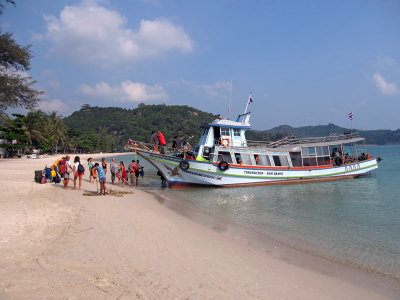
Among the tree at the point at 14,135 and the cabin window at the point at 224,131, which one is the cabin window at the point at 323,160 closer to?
the cabin window at the point at 224,131

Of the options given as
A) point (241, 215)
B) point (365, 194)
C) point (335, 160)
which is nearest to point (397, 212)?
point (365, 194)

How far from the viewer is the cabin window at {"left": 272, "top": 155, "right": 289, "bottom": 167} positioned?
64.2ft

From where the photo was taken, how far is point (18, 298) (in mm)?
3393

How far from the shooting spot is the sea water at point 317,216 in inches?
277

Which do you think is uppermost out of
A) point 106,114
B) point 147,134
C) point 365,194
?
point 106,114

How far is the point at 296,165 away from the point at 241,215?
1140 centimetres

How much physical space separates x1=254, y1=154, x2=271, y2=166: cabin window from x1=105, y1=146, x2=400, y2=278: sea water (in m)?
2.26

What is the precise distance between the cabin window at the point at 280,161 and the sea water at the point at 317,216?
2339 millimetres

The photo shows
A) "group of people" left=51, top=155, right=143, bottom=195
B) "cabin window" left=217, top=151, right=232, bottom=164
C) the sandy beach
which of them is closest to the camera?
the sandy beach

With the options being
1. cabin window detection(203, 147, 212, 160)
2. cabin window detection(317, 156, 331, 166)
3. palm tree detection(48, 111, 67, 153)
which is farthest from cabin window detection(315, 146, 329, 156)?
palm tree detection(48, 111, 67, 153)

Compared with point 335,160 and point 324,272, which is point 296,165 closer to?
point 335,160

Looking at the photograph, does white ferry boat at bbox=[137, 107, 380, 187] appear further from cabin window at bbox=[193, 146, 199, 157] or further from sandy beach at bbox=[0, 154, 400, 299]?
sandy beach at bbox=[0, 154, 400, 299]

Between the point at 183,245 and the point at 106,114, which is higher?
the point at 106,114

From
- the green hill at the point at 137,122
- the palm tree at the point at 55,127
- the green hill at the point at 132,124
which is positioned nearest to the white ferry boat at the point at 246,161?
the palm tree at the point at 55,127
